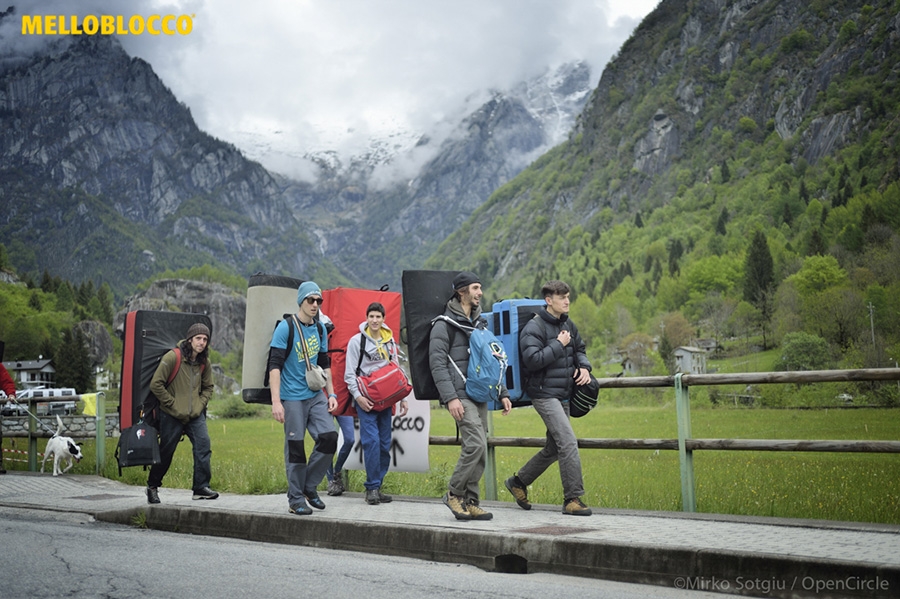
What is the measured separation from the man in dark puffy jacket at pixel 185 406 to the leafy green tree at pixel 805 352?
89.9 meters

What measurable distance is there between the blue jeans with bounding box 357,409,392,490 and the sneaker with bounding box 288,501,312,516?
3.24 feet

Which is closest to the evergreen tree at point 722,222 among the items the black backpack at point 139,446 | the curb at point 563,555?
the black backpack at point 139,446

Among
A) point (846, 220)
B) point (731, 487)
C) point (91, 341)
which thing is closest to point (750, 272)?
point (846, 220)

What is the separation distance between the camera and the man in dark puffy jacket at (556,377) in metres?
8.46

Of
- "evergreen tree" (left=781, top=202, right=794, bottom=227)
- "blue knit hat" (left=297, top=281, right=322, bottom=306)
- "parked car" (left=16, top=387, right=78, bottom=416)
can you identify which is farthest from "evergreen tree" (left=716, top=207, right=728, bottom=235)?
"blue knit hat" (left=297, top=281, right=322, bottom=306)

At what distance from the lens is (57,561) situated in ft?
23.3

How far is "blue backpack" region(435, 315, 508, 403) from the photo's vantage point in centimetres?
835

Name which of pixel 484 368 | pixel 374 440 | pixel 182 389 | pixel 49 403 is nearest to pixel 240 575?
pixel 484 368

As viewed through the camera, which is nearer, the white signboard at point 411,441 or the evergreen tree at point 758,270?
the white signboard at point 411,441

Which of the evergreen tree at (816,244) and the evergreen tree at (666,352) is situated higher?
the evergreen tree at (816,244)

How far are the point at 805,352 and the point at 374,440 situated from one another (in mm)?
93459

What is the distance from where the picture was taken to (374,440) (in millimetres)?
9664

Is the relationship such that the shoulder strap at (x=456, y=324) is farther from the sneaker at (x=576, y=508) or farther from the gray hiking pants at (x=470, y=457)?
the sneaker at (x=576, y=508)

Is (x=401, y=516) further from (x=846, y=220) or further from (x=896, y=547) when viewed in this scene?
(x=846, y=220)
